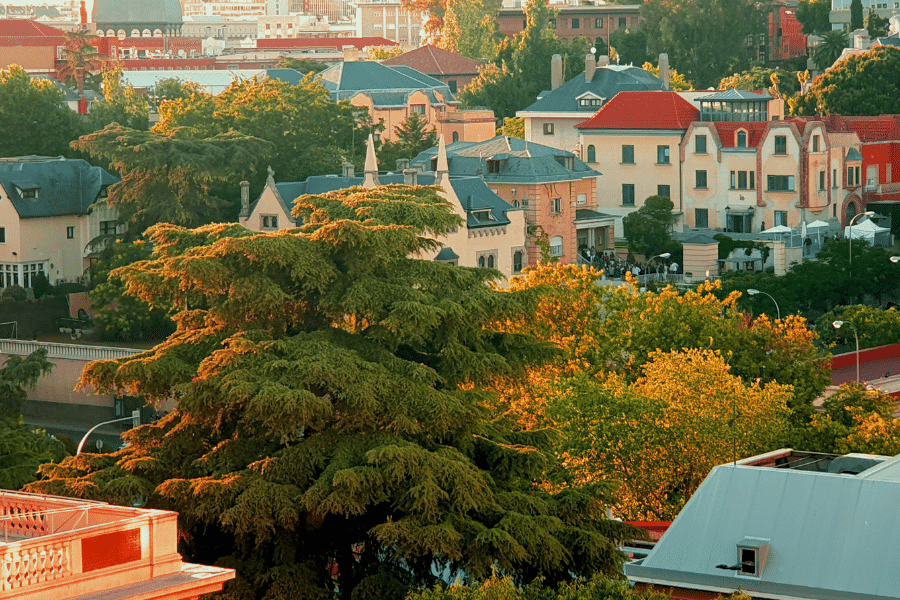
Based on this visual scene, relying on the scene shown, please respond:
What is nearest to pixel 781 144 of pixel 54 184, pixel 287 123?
pixel 287 123

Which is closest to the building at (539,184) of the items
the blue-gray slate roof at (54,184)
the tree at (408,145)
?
the tree at (408,145)

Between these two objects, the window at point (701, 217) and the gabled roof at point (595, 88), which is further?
the gabled roof at point (595, 88)

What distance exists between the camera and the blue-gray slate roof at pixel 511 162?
317ft

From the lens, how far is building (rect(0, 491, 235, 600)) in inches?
850

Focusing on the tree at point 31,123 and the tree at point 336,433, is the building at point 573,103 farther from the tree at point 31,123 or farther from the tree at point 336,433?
the tree at point 336,433

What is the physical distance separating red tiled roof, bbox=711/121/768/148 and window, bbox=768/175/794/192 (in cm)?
225

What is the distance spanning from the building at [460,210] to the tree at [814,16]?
99.2m

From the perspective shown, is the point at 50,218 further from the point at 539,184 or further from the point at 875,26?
the point at 875,26

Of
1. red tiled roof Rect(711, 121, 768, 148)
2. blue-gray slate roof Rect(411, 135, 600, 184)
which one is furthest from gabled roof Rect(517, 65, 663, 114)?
blue-gray slate roof Rect(411, 135, 600, 184)

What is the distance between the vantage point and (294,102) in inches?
4104

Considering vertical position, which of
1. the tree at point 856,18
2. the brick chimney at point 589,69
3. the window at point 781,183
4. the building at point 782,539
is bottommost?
the building at point 782,539

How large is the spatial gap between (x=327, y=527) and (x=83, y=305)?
54.8 meters

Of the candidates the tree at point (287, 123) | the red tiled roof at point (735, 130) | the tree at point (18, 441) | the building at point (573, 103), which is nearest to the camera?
the tree at point (18, 441)

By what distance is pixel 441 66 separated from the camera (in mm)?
181375
